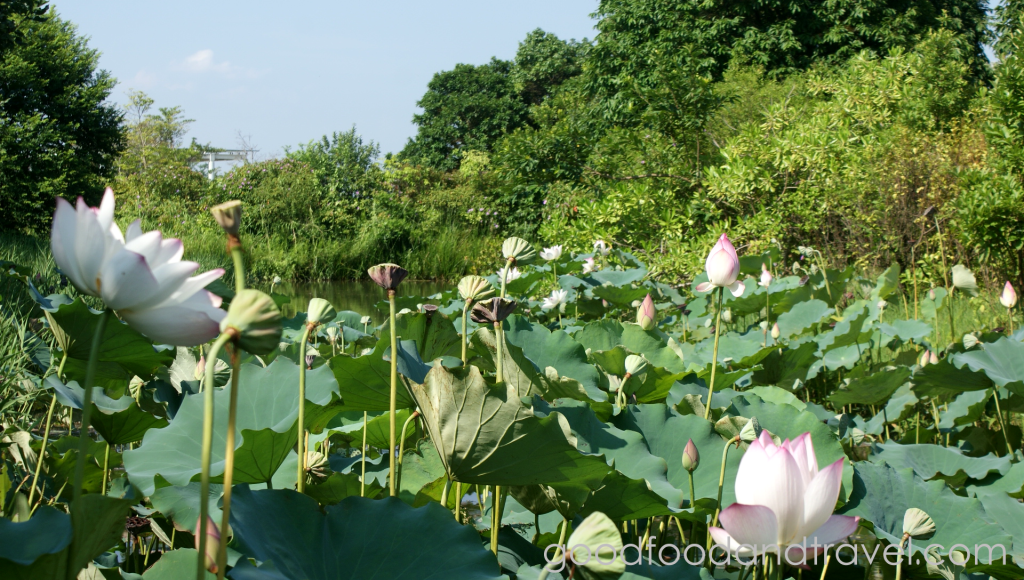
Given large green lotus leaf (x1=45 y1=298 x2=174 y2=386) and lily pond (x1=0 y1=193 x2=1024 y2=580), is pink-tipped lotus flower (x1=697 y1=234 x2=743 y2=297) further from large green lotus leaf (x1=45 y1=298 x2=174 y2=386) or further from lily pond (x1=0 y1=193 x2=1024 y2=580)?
large green lotus leaf (x1=45 y1=298 x2=174 y2=386)

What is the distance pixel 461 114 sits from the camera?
2145cm

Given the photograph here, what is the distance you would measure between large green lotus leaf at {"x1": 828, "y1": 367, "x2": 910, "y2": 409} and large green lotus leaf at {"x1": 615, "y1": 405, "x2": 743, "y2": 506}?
0.92 m

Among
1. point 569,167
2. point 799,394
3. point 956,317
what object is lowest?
point 799,394

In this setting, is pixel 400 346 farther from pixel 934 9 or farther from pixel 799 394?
pixel 934 9

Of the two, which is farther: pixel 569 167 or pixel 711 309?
pixel 569 167

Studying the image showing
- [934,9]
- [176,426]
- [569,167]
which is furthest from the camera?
[934,9]

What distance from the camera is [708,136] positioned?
18.3ft

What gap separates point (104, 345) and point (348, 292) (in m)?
7.46

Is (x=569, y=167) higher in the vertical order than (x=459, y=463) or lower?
higher

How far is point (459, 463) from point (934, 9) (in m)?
16.0

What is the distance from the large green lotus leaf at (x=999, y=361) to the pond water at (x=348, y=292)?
4.25m

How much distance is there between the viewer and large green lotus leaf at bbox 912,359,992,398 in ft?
4.92

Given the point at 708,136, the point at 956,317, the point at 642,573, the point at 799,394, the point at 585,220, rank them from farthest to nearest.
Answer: the point at 708,136, the point at 585,220, the point at 956,317, the point at 799,394, the point at 642,573

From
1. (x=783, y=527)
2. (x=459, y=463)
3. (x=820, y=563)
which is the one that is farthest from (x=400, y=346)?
(x=820, y=563)
